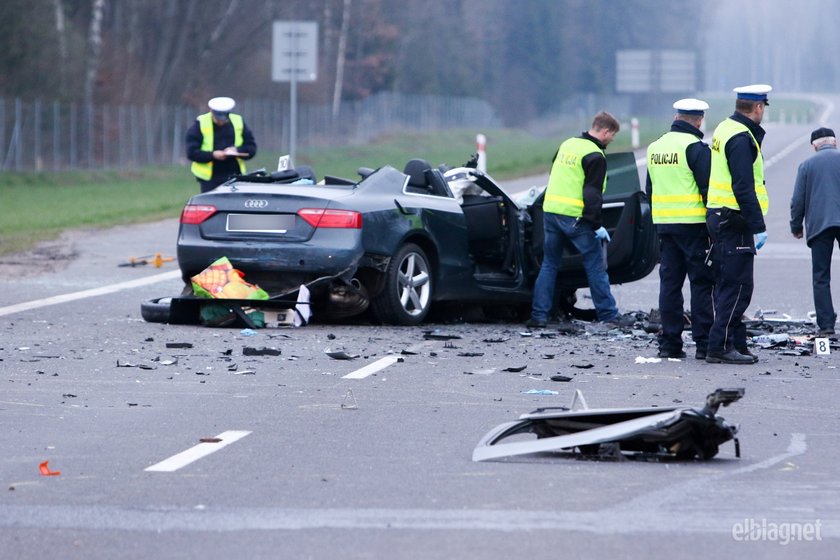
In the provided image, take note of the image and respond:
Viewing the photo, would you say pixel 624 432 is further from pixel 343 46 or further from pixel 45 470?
pixel 343 46

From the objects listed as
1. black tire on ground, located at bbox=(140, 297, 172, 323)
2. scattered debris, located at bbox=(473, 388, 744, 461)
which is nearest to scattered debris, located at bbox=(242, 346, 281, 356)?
black tire on ground, located at bbox=(140, 297, 172, 323)

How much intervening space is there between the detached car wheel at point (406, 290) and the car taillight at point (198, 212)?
1.41 meters

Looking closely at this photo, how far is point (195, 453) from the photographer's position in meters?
7.15

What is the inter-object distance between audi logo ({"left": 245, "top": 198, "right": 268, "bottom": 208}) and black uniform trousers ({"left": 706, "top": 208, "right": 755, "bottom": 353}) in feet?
11.0

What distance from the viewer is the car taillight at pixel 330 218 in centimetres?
1190

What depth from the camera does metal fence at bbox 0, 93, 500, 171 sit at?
42781mm

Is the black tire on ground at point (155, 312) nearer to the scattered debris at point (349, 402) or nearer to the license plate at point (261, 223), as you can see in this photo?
the license plate at point (261, 223)

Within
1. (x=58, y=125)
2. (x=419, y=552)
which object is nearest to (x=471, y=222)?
(x=419, y=552)

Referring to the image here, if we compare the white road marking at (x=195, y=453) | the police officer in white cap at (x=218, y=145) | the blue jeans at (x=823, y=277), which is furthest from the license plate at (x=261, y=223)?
the white road marking at (x=195, y=453)

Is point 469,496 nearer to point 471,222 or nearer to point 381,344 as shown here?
point 381,344

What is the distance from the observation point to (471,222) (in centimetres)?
1299

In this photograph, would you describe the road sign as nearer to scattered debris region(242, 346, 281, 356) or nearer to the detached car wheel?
the detached car wheel

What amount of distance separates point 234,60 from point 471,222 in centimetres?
5217

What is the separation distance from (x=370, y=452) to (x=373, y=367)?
297 centimetres
